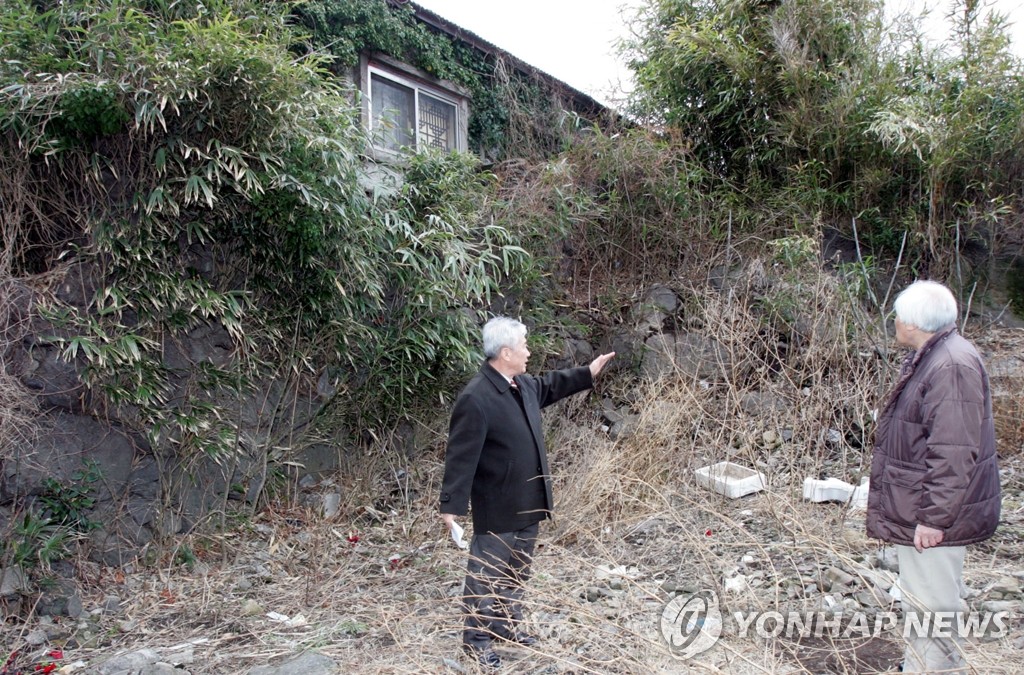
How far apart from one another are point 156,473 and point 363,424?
1.37m

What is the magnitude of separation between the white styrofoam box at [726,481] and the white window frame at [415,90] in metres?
3.61

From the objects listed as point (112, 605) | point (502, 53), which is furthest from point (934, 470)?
point (502, 53)

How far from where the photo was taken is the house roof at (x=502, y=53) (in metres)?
7.40

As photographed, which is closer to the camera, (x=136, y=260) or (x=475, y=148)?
(x=136, y=260)

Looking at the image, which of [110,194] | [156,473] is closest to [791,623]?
[156,473]

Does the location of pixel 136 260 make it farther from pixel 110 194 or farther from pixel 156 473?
pixel 156 473

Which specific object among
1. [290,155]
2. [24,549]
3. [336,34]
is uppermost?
[336,34]

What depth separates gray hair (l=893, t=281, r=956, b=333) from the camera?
2516mm

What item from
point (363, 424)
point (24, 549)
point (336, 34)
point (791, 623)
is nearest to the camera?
point (791, 623)

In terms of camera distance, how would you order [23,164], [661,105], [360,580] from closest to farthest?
[23,164] < [360,580] < [661,105]

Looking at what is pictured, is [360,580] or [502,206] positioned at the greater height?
[502,206]

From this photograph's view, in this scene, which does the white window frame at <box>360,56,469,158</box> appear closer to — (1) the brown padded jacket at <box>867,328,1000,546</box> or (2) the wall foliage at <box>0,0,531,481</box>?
(2) the wall foliage at <box>0,0,531,481</box>

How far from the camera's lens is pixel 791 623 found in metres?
2.90

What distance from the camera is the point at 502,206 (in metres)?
6.13
